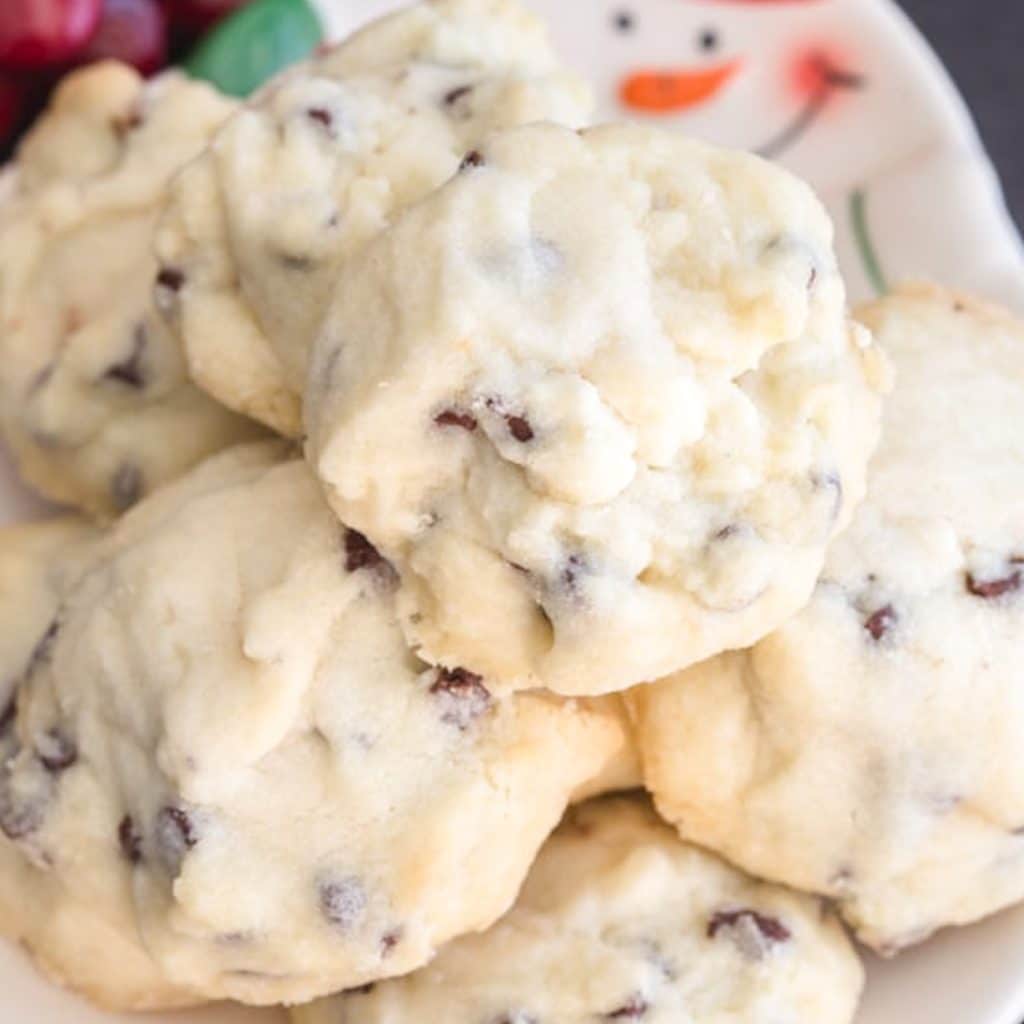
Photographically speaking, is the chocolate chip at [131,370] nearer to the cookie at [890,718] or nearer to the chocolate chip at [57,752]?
the chocolate chip at [57,752]

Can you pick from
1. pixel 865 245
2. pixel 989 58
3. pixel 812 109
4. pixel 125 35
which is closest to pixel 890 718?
pixel 865 245

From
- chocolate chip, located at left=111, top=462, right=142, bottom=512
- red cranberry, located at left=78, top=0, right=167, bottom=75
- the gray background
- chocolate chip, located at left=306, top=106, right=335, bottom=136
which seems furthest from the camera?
the gray background

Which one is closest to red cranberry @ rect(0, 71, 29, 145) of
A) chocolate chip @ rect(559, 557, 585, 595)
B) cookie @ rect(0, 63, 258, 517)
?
cookie @ rect(0, 63, 258, 517)

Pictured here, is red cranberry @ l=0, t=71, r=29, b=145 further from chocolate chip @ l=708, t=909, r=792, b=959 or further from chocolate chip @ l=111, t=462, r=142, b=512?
chocolate chip @ l=708, t=909, r=792, b=959

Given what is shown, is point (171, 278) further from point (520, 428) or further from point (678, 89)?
point (678, 89)

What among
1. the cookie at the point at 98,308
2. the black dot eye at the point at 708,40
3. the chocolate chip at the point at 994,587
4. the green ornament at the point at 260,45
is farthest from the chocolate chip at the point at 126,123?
the chocolate chip at the point at 994,587

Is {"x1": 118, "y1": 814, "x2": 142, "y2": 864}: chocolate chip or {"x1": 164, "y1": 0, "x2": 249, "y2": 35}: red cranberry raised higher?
{"x1": 164, "y1": 0, "x2": 249, "y2": 35}: red cranberry
